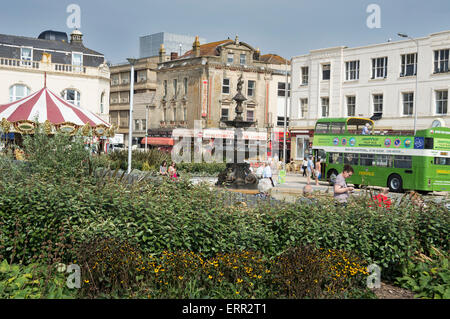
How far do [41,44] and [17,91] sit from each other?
759 centimetres

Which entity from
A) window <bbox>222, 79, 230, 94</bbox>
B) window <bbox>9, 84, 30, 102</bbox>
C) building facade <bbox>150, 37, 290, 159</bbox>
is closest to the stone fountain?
window <bbox>9, 84, 30, 102</bbox>

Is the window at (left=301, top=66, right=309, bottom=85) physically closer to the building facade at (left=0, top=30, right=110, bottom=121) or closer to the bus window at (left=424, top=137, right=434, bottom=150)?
the building facade at (left=0, top=30, right=110, bottom=121)

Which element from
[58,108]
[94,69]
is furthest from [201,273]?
[94,69]

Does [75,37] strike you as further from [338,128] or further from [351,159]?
[351,159]

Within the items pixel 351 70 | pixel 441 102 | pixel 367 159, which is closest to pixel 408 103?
pixel 441 102

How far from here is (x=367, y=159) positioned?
100ft

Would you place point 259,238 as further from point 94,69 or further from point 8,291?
point 94,69

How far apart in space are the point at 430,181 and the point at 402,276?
2046cm

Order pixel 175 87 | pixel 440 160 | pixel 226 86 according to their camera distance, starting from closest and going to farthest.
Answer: pixel 440 160, pixel 226 86, pixel 175 87

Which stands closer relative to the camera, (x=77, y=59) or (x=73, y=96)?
(x=73, y=96)

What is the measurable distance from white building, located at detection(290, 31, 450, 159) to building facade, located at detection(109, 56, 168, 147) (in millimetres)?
26124

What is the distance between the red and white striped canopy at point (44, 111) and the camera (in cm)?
2472

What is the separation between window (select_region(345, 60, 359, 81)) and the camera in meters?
47.1

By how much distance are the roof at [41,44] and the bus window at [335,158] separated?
33522mm
